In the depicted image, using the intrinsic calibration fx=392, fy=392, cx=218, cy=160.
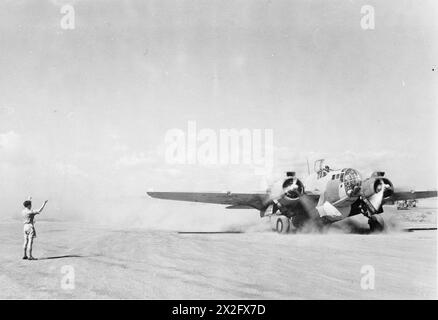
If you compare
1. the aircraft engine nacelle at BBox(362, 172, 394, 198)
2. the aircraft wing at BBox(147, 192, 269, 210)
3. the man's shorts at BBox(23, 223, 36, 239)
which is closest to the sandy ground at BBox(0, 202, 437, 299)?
the man's shorts at BBox(23, 223, 36, 239)

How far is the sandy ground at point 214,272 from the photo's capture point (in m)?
8.74

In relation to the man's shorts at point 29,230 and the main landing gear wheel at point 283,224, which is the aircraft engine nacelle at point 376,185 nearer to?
the main landing gear wheel at point 283,224

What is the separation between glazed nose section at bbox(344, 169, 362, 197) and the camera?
78.7ft

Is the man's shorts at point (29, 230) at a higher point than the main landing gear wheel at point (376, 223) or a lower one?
higher

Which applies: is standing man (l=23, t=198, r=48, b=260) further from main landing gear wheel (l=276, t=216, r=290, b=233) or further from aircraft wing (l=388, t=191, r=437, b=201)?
aircraft wing (l=388, t=191, r=437, b=201)

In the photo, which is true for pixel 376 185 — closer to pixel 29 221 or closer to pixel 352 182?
pixel 352 182

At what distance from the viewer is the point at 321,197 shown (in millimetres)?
26531

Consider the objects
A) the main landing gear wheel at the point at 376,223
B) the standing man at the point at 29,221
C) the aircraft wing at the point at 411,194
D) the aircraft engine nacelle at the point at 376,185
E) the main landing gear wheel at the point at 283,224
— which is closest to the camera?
the standing man at the point at 29,221

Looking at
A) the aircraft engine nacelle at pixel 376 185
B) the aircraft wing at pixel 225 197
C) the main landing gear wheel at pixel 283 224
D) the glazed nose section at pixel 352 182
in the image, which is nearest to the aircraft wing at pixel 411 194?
the aircraft engine nacelle at pixel 376 185

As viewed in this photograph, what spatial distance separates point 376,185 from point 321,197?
3883mm

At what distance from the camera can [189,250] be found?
16031 mm

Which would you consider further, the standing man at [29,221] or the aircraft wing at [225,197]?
the aircraft wing at [225,197]

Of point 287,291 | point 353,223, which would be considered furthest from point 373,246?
point 353,223
